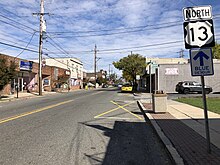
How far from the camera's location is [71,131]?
838 centimetres

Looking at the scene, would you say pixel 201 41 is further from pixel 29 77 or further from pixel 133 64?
pixel 133 64

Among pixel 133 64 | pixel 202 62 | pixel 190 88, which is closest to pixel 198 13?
pixel 202 62

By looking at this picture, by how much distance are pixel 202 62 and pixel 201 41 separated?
0.45 metres

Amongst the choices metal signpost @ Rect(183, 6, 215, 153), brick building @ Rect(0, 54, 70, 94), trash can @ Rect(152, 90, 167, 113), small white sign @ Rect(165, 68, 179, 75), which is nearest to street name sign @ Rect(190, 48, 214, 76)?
metal signpost @ Rect(183, 6, 215, 153)

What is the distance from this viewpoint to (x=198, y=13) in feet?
18.0

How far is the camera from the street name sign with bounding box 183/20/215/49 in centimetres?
532

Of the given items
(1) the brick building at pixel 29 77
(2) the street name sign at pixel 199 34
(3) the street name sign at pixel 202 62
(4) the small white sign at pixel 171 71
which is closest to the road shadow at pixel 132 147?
(3) the street name sign at pixel 202 62

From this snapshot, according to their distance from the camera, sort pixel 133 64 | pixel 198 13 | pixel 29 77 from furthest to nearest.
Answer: pixel 133 64 < pixel 29 77 < pixel 198 13

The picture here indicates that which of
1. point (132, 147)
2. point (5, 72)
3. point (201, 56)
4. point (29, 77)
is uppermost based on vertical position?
point (29, 77)

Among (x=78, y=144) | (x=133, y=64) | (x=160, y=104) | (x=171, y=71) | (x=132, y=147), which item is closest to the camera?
(x=132, y=147)

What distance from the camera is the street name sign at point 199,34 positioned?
532 centimetres

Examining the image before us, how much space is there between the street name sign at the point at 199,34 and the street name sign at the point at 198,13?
0.11 meters

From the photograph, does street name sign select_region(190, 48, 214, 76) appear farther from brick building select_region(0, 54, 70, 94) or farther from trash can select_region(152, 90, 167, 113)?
brick building select_region(0, 54, 70, 94)

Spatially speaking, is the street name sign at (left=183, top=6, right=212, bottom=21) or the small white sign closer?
the street name sign at (left=183, top=6, right=212, bottom=21)
